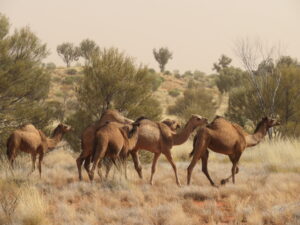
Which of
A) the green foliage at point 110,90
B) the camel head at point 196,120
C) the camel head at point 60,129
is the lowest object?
the camel head at point 60,129

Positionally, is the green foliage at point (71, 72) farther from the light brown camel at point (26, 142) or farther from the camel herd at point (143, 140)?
the camel herd at point (143, 140)

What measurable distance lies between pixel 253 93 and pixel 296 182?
42.2ft

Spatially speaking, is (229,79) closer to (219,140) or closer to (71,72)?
(71,72)

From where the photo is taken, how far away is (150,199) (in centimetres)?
892

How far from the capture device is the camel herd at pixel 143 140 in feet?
31.4

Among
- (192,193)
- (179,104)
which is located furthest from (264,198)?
(179,104)

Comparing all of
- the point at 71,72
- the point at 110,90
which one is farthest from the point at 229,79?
the point at 110,90

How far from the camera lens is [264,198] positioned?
8.48m

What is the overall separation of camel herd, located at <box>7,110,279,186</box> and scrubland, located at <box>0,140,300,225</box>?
1.97 ft

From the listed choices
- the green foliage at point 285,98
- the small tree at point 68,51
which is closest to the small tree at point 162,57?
the small tree at point 68,51

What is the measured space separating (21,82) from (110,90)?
3.09m

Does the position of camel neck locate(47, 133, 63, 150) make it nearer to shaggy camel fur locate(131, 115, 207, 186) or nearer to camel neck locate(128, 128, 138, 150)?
shaggy camel fur locate(131, 115, 207, 186)

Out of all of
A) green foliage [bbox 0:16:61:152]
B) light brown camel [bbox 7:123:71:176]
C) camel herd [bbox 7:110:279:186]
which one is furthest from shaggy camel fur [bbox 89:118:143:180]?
green foliage [bbox 0:16:61:152]

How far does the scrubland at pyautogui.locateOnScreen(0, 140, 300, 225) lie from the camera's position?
23.5ft
